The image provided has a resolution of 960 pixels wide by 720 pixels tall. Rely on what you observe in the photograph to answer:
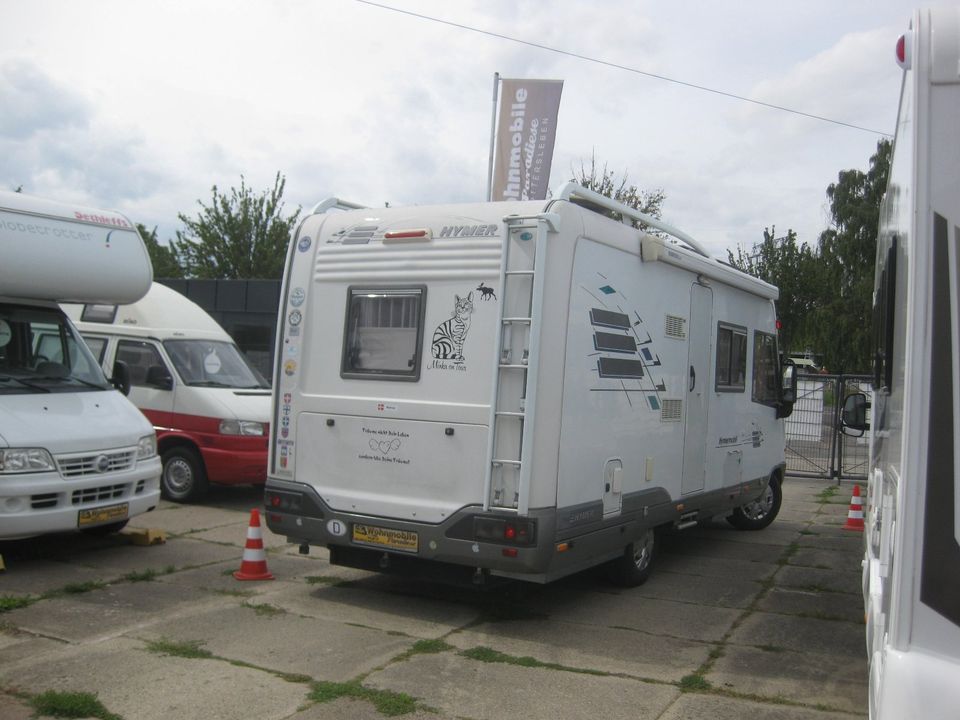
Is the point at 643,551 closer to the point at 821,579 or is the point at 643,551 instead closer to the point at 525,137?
the point at 821,579

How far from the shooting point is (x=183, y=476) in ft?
37.4

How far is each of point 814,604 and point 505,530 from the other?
124 inches

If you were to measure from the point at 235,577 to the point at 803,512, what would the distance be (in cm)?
840

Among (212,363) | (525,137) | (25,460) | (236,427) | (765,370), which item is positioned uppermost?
(525,137)

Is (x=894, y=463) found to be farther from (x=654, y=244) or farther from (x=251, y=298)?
(x=251, y=298)

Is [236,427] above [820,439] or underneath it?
underneath

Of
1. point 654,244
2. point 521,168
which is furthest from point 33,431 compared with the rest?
point 521,168

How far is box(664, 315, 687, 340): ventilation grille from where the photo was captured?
7.81 m

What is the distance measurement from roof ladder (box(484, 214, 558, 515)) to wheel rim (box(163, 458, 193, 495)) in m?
6.29

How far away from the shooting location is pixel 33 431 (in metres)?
7.60

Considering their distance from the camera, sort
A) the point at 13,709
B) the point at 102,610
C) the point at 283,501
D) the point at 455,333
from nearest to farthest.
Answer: the point at 13,709
the point at 455,333
the point at 102,610
the point at 283,501

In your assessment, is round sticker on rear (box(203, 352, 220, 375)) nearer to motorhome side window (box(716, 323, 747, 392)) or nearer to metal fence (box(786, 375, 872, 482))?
motorhome side window (box(716, 323, 747, 392))

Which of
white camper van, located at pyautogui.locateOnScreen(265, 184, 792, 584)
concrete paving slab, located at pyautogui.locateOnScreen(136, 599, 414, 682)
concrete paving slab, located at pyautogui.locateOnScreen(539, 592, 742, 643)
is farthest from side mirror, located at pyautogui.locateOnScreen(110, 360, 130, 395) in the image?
concrete paving slab, located at pyautogui.locateOnScreen(539, 592, 742, 643)

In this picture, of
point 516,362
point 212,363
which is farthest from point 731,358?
point 212,363
